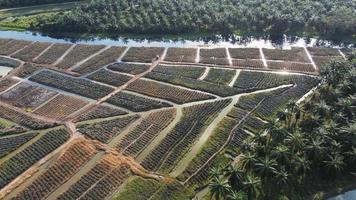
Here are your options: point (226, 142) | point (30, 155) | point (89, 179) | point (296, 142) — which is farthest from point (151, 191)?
point (296, 142)

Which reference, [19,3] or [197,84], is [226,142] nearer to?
[197,84]

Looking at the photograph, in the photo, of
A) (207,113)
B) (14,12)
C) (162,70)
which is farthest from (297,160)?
(14,12)

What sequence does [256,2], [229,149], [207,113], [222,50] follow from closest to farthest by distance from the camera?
[229,149] < [207,113] < [222,50] < [256,2]

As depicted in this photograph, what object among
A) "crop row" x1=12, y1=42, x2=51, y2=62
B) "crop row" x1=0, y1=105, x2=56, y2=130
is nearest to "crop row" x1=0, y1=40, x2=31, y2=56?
"crop row" x1=12, y1=42, x2=51, y2=62

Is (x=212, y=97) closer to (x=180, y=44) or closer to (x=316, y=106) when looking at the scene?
(x=316, y=106)

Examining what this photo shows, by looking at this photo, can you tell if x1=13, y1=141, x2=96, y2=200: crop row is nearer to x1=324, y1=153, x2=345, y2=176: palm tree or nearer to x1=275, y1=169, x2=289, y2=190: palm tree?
x1=275, y1=169, x2=289, y2=190: palm tree

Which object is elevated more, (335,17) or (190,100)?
(335,17)

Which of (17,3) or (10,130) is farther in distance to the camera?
(17,3)
